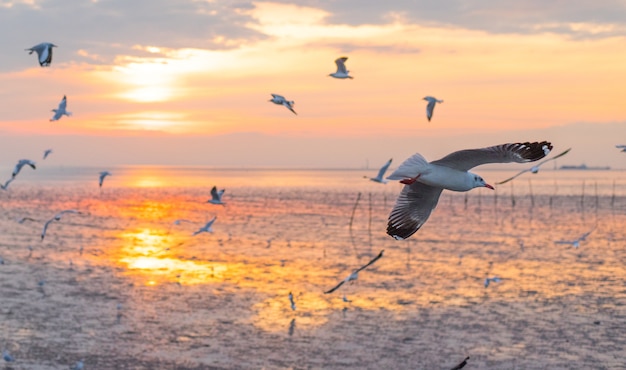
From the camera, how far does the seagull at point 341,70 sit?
70.6 ft

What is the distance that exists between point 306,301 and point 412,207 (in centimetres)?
2120

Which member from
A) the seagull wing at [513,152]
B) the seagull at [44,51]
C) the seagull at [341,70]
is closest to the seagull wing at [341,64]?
the seagull at [341,70]

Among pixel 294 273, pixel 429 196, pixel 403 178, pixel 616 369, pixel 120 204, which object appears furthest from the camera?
pixel 120 204

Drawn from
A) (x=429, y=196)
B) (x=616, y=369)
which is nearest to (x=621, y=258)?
(x=616, y=369)

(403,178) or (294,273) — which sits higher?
(403,178)

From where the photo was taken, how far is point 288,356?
22703 millimetres

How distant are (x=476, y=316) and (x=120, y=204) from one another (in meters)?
74.6

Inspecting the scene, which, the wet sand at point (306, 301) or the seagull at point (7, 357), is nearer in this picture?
the seagull at point (7, 357)

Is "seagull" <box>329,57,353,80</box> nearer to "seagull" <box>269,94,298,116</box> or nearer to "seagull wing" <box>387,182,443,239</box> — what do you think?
"seagull" <box>269,94,298,116</box>

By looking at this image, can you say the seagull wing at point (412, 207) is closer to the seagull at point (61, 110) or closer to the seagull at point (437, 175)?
the seagull at point (437, 175)

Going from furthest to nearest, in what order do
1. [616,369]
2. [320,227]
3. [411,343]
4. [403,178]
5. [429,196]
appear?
[320,227] < [411,343] < [616,369] < [429,196] < [403,178]

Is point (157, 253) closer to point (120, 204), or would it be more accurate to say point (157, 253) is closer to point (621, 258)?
point (621, 258)

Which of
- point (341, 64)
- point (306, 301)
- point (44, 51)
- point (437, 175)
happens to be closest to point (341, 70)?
point (341, 64)

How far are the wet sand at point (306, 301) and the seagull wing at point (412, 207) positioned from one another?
13189mm
